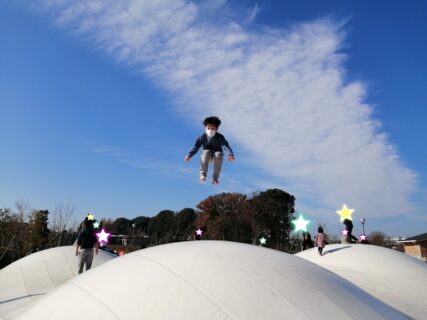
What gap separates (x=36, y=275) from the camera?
Answer: 19.4m

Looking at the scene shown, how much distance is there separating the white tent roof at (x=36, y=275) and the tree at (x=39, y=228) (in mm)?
20422

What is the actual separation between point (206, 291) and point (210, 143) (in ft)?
17.2

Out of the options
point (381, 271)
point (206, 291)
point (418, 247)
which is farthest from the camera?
point (418, 247)

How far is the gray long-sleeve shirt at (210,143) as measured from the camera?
1052 centimetres

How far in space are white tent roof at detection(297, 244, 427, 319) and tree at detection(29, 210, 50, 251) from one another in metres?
29.6

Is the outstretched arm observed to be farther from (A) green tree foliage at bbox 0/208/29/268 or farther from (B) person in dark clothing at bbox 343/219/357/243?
(A) green tree foliage at bbox 0/208/29/268

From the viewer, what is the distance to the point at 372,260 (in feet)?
60.1

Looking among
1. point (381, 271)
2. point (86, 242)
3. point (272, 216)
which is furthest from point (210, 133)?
point (272, 216)

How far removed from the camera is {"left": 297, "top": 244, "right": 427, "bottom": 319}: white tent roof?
15.1 metres

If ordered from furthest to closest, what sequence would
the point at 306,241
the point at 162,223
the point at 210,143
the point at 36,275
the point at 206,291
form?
the point at 162,223
the point at 306,241
the point at 36,275
the point at 210,143
the point at 206,291

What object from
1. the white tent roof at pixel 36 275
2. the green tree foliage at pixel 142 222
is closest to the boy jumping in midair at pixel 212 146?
the white tent roof at pixel 36 275

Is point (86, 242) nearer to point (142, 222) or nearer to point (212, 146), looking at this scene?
point (212, 146)

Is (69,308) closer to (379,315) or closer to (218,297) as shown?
(218,297)

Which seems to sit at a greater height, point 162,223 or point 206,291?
point 162,223
